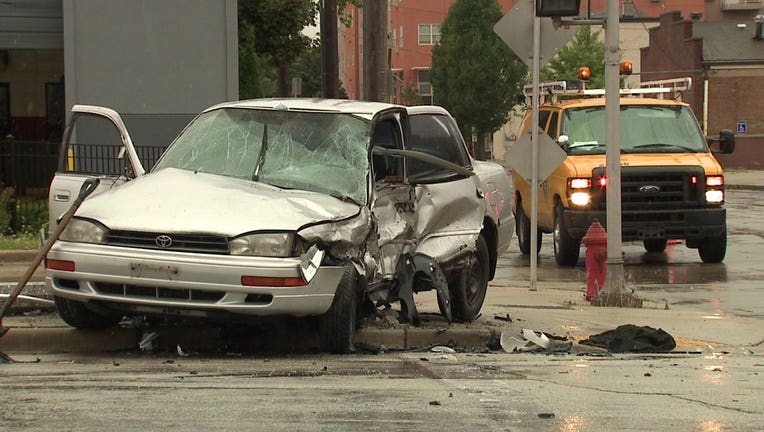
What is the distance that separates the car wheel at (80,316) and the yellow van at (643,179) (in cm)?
837

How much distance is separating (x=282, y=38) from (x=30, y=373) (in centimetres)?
2241

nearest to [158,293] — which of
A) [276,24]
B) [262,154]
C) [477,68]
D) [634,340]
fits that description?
[262,154]

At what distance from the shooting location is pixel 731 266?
16828mm

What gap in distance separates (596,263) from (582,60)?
55.0 meters

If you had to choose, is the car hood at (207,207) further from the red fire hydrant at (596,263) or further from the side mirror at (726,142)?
the side mirror at (726,142)

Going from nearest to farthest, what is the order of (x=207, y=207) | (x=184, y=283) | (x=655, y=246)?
1. (x=184, y=283)
2. (x=207, y=207)
3. (x=655, y=246)

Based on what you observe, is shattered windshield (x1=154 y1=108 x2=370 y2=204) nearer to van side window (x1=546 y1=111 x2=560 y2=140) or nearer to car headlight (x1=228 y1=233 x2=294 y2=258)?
car headlight (x1=228 y1=233 x2=294 y2=258)

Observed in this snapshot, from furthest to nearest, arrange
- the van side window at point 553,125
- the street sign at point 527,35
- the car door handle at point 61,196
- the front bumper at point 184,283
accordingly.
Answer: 1. the van side window at point 553,125
2. the street sign at point 527,35
3. the car door handle at point 61,196
4. the front bumper at point 184,283

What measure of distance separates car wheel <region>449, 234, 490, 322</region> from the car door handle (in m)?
3.27

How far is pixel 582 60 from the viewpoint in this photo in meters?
66.6

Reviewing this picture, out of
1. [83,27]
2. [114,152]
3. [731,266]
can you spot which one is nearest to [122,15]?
[83,27]

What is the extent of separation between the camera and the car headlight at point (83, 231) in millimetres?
8211

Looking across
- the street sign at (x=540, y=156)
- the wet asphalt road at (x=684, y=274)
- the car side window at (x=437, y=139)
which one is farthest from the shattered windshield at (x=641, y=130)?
the car side window at (x=437, y=139)

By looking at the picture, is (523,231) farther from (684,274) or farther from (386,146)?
(386,146)
